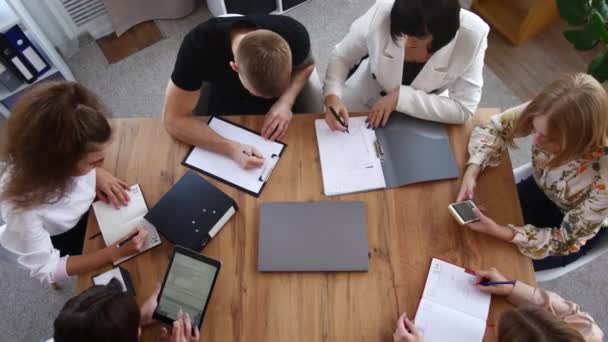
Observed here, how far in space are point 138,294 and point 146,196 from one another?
277 millimetres

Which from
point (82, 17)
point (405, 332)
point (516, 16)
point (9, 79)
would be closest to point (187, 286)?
point (405, 332)

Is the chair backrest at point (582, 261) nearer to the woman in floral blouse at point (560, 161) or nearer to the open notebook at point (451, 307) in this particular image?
the woman in floral blouse at point (560, 161)

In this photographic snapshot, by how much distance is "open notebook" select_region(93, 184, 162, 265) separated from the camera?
46.7 inches

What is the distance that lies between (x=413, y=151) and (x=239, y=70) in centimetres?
56

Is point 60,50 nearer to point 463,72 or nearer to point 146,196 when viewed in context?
point 146,196

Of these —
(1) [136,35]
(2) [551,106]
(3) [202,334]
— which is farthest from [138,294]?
(1) [136,35]

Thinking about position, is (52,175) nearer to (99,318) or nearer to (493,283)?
(99,318)

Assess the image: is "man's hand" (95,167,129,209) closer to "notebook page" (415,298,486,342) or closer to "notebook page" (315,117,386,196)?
"notebook page" (315,117,386,196)


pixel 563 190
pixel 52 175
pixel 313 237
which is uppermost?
pixel 52 175

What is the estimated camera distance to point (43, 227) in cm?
121

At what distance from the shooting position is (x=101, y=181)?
4.01 ft

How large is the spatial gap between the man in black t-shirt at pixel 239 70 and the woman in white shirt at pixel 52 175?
282mm

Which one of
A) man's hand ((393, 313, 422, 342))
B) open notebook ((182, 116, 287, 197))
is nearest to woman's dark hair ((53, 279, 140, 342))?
open notebook ((182, 116, 287, 197))

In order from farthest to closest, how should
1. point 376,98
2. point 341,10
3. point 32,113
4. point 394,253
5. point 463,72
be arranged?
point 341,10
point 376,98
point 463,72
point 394,253
point 32,113
